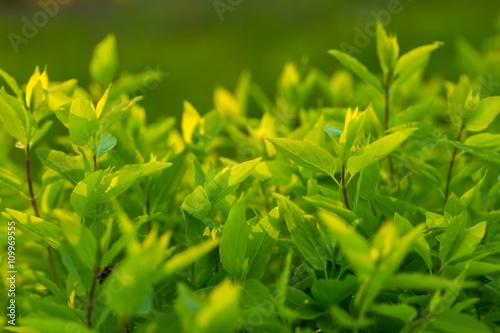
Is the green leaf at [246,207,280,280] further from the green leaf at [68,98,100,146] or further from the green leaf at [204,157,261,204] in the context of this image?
the green leaf at [68,98,100,146]

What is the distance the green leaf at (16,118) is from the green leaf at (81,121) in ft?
0.65

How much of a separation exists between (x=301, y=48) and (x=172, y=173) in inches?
244

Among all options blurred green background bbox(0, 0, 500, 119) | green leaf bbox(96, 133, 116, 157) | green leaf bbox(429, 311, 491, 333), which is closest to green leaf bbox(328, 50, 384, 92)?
green leaf bbox(96, 133, 116, 157)

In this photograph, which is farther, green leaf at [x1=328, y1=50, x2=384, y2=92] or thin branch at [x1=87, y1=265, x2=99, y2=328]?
green leaf at [x1=328, y1=50, x2=384, y2=92]

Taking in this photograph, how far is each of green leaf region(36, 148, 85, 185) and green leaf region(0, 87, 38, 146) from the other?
0.08 meters

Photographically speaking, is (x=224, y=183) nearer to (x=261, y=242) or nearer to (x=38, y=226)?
(x=261, y=242)

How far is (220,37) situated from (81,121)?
7797 mm

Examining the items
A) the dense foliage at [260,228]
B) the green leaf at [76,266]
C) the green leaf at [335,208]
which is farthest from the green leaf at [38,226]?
the green leaf at [335,208]

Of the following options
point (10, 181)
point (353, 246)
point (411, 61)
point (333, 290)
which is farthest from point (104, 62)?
point (353, 246)

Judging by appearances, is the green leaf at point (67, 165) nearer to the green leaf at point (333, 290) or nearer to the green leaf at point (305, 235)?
the green leaf at point (305, 235)

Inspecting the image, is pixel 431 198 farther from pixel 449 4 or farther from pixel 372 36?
pixel 449 4

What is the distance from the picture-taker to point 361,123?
1442 millimetres

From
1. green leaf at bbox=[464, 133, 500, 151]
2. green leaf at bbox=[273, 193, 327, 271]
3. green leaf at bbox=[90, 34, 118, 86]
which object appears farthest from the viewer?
green leaf at bbox=[90, 34, 118, 86]

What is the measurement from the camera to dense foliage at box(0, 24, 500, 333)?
1.09 metres
